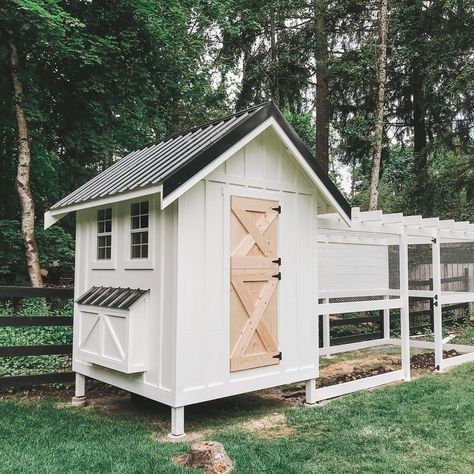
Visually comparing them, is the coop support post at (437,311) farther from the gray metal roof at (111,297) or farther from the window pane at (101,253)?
the window pane at (101,253)

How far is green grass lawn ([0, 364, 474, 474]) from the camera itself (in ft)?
11.7

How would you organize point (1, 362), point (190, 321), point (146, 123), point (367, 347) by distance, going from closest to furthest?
1. point (190, 321)
2. point (1, 362)
3. point (367, 347)
4. point (146, 123)

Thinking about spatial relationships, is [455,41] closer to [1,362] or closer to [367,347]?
[367,347]

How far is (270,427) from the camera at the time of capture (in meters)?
4.66

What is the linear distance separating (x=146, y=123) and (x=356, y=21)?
21.6ft

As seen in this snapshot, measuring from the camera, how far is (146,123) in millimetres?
11461

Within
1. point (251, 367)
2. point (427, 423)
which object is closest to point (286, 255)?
point (251, 367)

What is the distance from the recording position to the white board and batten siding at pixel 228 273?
174 inches

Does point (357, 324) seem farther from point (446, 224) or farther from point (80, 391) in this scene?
point (80, 391)

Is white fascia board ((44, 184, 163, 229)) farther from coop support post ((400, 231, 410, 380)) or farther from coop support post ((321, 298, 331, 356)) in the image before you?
coop support post ((321, 298, 331, 356))

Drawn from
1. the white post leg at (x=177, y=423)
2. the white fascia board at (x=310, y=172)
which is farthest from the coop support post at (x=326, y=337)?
the white post leg at (x=177, y=423)

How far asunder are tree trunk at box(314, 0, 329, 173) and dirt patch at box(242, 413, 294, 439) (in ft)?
26.9

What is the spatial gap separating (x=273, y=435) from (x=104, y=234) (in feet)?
9.49

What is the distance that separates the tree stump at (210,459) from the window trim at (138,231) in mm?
1820
